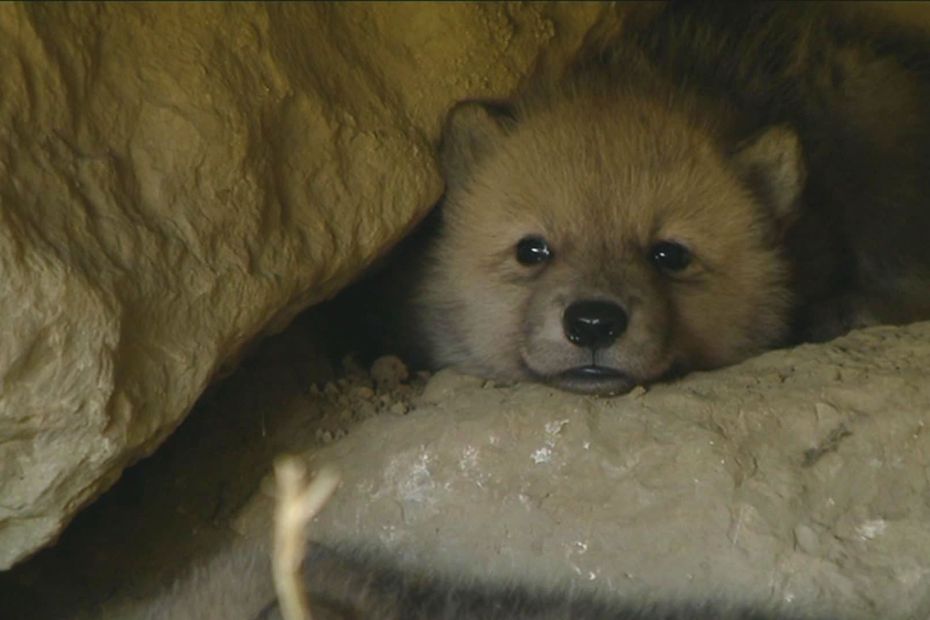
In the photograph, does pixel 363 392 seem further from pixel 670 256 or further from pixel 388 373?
pixel 670 256

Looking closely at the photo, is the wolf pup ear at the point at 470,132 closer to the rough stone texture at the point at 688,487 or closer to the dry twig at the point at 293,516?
the rough stone texture at the point at 688,487

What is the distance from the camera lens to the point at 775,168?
3.74 metres

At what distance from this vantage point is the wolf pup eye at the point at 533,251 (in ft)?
11.9

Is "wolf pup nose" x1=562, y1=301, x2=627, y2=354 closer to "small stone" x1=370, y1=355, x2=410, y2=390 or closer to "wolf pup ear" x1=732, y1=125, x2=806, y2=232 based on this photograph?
"small stone" x1=370, y1=355, x2=410, y2=390

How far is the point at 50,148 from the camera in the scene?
2617 millimetres

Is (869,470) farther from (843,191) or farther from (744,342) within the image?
(843,191)

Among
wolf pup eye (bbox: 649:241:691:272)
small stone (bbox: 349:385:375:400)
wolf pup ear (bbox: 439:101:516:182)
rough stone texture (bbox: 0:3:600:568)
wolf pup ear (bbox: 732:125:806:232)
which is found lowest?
small stone (bbox: 349:385:375:400)

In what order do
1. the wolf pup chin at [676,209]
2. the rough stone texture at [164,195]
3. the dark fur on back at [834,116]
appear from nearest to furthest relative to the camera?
the rough stone texture at [164,195]
the wolf pup chin at [676,209]
the dark fur on back at [834,116]

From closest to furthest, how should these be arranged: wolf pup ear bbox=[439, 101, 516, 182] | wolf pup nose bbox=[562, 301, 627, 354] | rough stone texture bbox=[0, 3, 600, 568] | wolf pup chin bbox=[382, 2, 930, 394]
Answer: rough stone texture bbox=[0, 3, 600, 568] < wolf pup nose bbox=[562, 301, 627, 354] < wolf pup chin bbox=[382, 2, 930, 394] < wolf pup ear bbox=[439, 101, 516, 182]

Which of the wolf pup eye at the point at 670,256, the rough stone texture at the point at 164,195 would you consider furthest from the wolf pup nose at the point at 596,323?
the rough stone texture at the point at 164,195

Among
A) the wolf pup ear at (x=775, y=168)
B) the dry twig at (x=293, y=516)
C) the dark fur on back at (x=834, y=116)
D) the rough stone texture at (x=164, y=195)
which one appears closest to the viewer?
the rough stone texture at (x=164, y=195)

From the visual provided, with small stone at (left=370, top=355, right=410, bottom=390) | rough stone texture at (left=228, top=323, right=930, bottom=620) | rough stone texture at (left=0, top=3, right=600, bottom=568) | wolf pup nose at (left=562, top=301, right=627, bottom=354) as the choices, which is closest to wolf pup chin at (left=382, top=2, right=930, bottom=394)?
wolf pup nose at (left=562, top=301, right=627, bottom=354)

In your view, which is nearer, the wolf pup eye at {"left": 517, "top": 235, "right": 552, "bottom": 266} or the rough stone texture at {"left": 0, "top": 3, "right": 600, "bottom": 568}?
the rough stone texture at {"left": 0, "top": 3, "right": 600, "bottom": 568}

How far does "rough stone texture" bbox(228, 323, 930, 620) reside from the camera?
2.77 m
